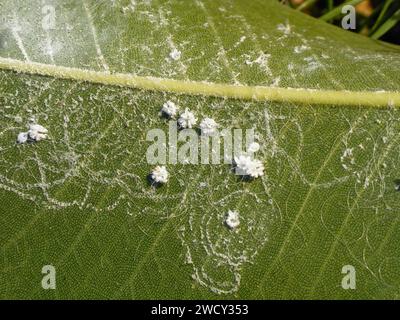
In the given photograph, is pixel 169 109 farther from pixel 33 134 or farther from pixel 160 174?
pixel 33 134

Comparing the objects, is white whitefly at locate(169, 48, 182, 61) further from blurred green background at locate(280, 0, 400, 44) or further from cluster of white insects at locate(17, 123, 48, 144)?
blurred green background at locate(280, 0, 400, 44)

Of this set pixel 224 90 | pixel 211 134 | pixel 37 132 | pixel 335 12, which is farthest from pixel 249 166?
pixel 335 12

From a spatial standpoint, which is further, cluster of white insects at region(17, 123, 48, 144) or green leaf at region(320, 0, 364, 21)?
green leaf at region(320, 0, 364, 21)

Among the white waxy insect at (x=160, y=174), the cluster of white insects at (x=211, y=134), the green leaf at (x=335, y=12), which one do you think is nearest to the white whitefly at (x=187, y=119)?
the cluster of white insects at (x=211, y=134)

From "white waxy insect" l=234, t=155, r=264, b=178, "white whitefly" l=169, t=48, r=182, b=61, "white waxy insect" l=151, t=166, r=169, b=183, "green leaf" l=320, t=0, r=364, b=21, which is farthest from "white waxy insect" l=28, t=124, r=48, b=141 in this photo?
"green leaf" l=320, t=0, r=364, b=21
